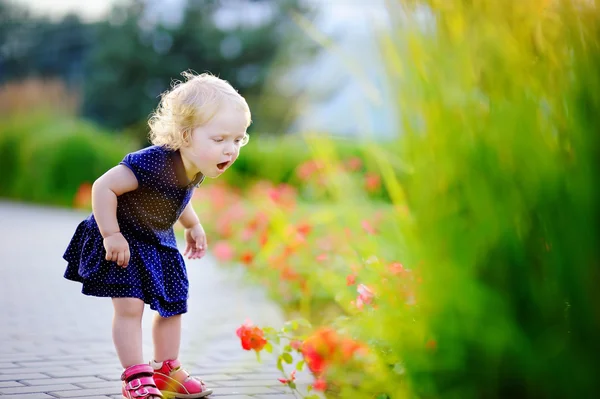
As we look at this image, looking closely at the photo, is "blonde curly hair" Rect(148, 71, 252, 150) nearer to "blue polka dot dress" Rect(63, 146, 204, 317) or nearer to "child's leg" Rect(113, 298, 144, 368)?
"blue polka dot dress" Rect(63, 146, 204, 317)

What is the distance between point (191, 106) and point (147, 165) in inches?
11.5

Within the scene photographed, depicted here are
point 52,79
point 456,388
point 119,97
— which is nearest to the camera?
point 456,388

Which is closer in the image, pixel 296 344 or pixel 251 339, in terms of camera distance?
pixel 251 339

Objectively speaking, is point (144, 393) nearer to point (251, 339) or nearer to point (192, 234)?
point (251, 339)

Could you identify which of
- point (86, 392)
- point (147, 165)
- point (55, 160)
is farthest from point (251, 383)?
point (55, 160)

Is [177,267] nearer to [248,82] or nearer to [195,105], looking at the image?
[195,105]

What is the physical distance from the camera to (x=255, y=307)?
595 cm

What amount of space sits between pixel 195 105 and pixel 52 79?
20375 millimetres

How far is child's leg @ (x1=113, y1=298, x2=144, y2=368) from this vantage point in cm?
310

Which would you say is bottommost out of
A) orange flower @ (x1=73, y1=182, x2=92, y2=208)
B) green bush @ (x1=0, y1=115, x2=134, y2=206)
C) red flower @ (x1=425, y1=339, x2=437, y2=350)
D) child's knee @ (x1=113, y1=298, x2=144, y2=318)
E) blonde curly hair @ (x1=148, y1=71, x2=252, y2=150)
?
red flower @ (x1=425, y1=339, x2=437, y2=350)

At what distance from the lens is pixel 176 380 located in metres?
3.32

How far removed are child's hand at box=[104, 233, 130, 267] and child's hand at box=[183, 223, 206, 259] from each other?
56cm

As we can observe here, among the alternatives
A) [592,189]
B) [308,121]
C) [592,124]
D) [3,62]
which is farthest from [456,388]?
[3,62]

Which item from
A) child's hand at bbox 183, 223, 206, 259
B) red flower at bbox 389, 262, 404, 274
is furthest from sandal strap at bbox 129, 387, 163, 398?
red flower at bbox 389, 262, 404, 274
